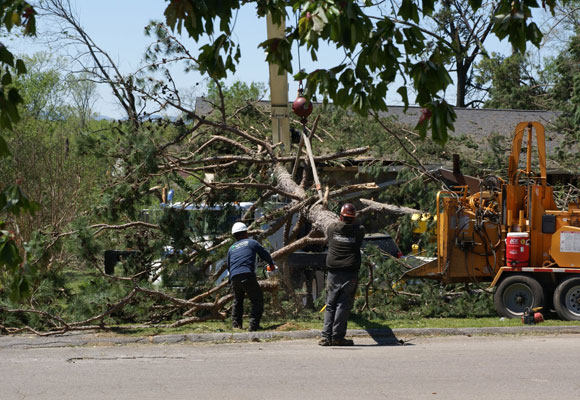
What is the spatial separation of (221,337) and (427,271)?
164 inches

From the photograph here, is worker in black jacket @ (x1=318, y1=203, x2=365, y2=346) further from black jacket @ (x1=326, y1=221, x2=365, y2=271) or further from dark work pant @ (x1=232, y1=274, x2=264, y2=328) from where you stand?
dark work pant @ (x1=232, y1=274, x2=264, y2=328)

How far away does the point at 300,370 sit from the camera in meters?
8.87

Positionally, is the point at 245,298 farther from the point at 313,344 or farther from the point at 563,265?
the point at 563,265

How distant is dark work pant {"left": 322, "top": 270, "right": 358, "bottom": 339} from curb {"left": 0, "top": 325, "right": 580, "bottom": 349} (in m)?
0.65

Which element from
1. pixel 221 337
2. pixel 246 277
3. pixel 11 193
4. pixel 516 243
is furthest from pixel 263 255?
pixel 11 193

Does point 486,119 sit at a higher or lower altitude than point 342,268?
higher

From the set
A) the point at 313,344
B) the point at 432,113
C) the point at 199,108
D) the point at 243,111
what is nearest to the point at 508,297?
the point at 313,344

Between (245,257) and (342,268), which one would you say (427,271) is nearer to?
(342,268)

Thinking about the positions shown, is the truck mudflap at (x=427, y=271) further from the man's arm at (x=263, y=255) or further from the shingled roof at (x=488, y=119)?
the shingled roof at (x=488, y=119)

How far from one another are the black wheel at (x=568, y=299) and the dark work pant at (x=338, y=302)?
4.03 metres

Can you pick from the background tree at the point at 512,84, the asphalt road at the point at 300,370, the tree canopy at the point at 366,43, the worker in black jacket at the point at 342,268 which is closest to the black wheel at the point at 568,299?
the asphalt road at the point at 300,370

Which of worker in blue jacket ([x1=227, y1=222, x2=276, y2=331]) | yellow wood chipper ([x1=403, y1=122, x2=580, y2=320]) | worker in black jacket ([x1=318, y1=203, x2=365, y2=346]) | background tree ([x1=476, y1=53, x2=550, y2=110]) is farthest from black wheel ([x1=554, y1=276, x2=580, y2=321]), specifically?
background tree ([x1=476, y1=53, x2=550, y2=110])

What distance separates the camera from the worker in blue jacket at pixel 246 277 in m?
11.5

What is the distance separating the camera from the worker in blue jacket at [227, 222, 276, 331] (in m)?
11.5
